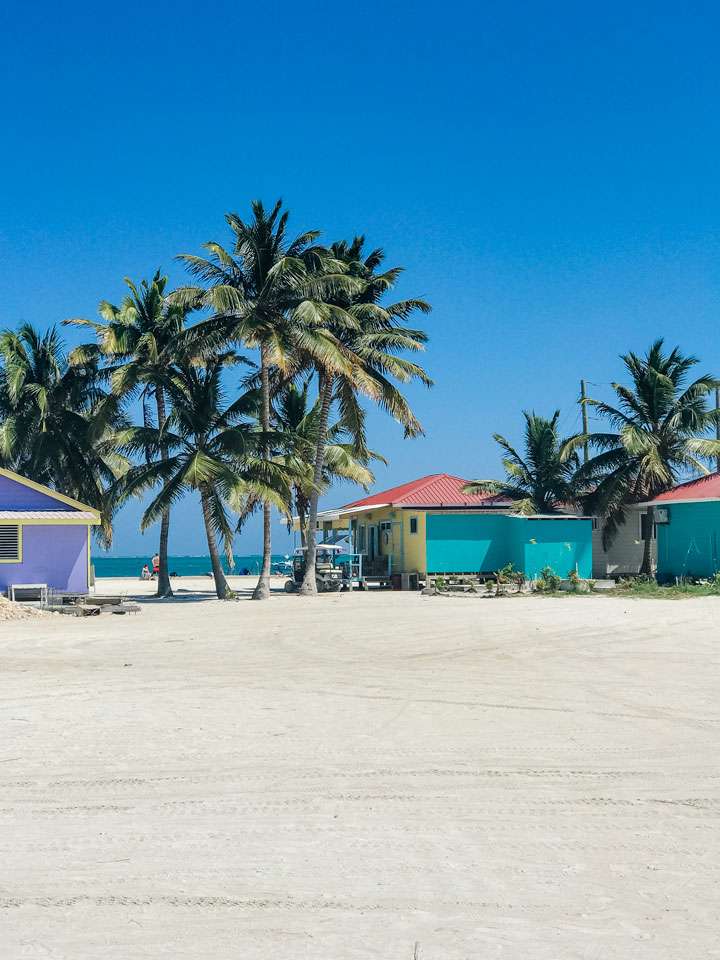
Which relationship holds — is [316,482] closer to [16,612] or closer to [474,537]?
[474,537]

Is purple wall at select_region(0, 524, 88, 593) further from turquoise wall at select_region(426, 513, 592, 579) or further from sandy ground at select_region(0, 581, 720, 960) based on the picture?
sandy ground at select_region(0, 581, 720, 960)

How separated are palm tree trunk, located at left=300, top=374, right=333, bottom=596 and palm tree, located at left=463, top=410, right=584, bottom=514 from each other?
7.49 m

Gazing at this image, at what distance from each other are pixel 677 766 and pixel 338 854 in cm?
304

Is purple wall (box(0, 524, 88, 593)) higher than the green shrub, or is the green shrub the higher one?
purple wall (box(0, 524, 88, 593))

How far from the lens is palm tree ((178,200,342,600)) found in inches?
1037

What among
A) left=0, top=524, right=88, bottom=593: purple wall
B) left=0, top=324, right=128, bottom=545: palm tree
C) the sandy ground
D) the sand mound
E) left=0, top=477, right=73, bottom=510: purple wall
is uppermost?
left=0, top=324, right=128, bottom=545: palm tree

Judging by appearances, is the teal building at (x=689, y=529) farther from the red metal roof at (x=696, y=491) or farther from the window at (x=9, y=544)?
the window at (x=9, y=544)

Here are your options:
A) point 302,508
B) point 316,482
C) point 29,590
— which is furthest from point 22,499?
point 302,508

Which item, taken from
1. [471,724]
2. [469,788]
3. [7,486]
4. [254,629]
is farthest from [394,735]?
[7,486]

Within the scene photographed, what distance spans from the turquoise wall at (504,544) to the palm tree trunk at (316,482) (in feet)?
13.5

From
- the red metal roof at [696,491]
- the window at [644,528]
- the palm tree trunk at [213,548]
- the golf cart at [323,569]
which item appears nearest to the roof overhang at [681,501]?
the red metal roof at [696,491]

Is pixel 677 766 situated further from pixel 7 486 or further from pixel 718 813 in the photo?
pixel 7 486

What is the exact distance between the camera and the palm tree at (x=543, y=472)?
35031 millimetres

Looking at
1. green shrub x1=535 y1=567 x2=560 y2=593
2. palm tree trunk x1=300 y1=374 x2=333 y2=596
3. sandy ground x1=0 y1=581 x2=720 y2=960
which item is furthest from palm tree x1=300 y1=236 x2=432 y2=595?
sandy ground x1=0 y1=581 x2=720 y2=960
